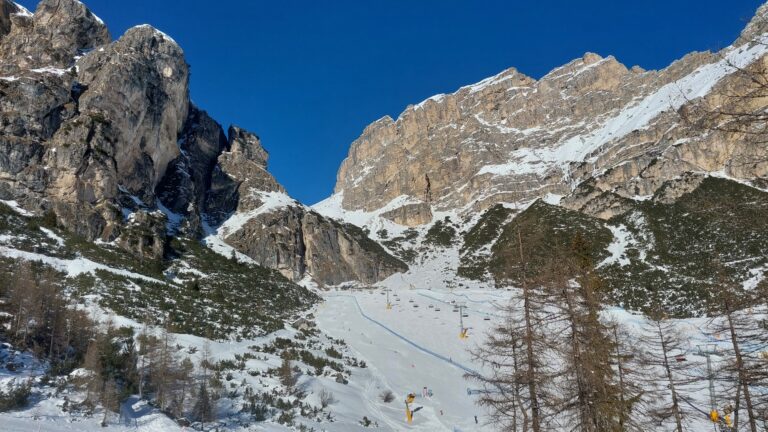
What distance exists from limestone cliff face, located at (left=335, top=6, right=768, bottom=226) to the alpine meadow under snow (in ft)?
3.34

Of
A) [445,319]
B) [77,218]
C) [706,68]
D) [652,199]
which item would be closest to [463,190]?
[652,199]

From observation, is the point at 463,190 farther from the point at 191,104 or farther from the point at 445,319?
the point at 445,319

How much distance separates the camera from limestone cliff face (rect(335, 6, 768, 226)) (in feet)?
394

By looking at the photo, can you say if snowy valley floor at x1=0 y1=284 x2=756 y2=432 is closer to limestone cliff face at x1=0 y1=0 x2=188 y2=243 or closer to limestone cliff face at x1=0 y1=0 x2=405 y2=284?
limestone cliff face at x1=0 y1=0 x2=405 y2=284

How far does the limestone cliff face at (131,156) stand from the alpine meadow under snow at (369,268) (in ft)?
1.32

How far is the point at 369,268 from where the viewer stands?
110375mm

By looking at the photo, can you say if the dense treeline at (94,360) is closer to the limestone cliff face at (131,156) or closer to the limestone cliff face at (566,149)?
the limestone cliff face at (131,156)

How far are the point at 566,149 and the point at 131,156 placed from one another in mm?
146206

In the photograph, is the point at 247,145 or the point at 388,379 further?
the point at 247,145

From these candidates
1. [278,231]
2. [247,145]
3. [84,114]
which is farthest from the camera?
[247,145]

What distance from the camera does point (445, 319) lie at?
179 ft

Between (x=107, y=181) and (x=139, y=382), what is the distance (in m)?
53.6

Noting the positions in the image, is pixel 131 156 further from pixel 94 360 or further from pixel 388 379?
pixel 94 360

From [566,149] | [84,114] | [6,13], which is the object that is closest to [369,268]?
[84,114]
